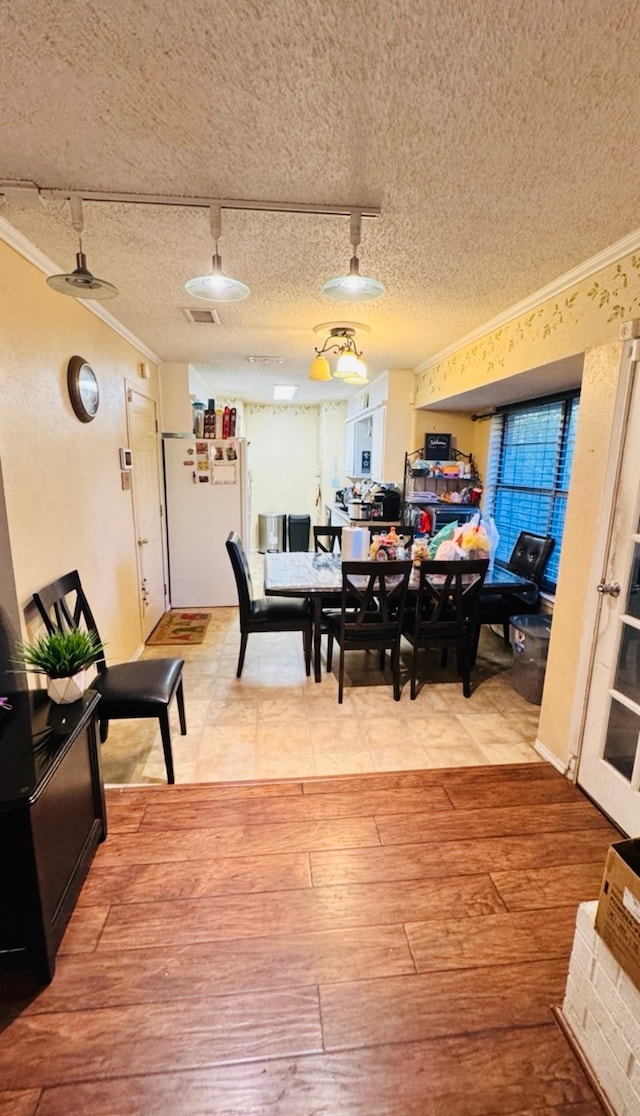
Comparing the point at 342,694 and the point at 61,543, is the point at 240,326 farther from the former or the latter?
the point at 342,694

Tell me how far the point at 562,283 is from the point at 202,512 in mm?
3419

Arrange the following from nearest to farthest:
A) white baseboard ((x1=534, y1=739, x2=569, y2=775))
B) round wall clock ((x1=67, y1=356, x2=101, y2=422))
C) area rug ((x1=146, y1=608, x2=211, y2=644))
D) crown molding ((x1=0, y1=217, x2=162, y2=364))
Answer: crown molding ((x1=0, y1=217, x2=162, y2=364)) → white baseboard ((x1=534, y1=739, x2=569, y2=775)) → round wall clock ((x1=67, y1=356, x2=101, y2=422)) → area rug ((x1=146, y1=608, x2=211, y2=644))

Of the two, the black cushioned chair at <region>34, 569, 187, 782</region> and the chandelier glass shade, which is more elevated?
the chandelier glass shade

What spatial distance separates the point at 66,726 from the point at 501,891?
1.56m

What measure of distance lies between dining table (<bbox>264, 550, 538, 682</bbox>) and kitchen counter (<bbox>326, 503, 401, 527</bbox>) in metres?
1.14

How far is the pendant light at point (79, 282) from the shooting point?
1.58 metres

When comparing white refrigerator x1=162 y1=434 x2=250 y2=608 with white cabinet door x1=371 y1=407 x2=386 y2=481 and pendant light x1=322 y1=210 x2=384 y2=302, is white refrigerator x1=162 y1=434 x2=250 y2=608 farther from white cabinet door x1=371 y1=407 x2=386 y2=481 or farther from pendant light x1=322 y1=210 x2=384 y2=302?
pendant light x1=322 y1=210 x2=384 y2=302

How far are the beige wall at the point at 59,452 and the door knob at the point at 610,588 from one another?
2387 mm

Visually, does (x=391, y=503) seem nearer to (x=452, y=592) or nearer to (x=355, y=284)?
(x=452, y=592)

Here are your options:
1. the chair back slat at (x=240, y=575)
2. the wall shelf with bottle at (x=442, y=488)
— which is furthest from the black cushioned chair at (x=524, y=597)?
the chair back slat at (x=240, y=575)

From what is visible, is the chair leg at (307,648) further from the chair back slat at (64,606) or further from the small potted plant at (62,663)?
Answer: the small potted plant at (62,663)

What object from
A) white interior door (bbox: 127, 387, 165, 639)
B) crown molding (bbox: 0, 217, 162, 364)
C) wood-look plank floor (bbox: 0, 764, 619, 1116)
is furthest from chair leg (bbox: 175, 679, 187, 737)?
crown molding (bbox: 0, 217, 162, 364)

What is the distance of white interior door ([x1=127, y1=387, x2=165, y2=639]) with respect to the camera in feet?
11.8

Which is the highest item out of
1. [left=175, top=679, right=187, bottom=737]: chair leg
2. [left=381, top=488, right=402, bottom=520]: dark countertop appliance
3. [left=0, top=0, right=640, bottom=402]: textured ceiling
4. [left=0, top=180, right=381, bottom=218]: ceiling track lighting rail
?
[left=0, top=0, right=640, bottom=402]: textured ceiling
